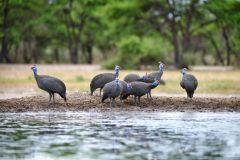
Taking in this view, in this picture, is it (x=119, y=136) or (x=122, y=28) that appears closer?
(x=119, y=136)

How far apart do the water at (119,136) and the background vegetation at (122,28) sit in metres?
29.5

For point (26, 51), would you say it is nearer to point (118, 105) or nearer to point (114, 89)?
point (118, 105)

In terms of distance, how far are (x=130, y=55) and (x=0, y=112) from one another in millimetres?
30866

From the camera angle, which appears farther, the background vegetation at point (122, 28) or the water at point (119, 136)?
the background vegetation at point (122, 28)

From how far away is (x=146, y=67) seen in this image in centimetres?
5022

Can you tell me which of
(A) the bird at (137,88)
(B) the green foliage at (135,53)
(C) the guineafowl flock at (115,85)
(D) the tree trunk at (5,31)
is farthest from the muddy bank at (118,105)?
(D) the tree trunk at (5,31)

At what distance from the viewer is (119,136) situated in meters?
14.2

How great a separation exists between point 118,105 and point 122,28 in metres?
31.5

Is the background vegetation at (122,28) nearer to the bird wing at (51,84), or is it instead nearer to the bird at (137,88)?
the bird at (137,88)

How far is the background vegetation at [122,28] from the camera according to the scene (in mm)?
49406

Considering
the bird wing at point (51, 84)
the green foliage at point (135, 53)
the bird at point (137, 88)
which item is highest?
the green foliage at point (135, 53)

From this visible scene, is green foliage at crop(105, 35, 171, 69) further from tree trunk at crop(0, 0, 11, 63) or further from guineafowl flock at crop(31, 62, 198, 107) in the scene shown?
guineafowl flock at crop(31, 62, 198, 107)

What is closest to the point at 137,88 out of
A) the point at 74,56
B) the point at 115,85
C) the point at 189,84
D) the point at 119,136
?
the point at 115,85

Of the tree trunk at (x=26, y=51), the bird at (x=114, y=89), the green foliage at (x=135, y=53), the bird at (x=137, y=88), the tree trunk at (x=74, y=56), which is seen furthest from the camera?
the tree trunk at (x=26, y=51)
